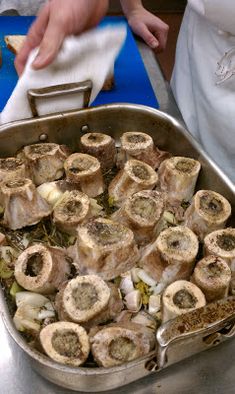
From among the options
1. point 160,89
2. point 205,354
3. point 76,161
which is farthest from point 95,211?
point 160,89

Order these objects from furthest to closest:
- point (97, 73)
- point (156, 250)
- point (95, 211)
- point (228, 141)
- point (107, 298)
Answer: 1. point (228, 141)
2. point (97, 73)
3. point (95, 211)
4. point (156, 250)
5. point (107, 298)

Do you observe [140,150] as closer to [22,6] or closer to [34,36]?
[34,36]

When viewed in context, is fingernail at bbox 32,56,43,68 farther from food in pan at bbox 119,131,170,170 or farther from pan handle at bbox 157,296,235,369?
pan handle at bbox 157,296,235,369

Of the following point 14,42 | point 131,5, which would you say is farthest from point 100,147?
point 131,5

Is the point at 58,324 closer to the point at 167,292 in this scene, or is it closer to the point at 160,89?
the point at 167,292

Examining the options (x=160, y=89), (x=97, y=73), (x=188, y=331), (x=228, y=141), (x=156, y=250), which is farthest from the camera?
(x=160, y=89)

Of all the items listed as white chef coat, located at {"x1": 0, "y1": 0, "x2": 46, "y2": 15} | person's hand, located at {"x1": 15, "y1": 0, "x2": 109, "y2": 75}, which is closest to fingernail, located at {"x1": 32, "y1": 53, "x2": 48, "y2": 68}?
person's hand, located at {"x1": 15, "y1": 0, "x2": 109, "y2": 75}
